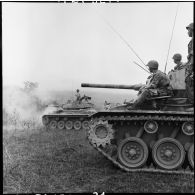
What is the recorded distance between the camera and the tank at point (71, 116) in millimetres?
22953

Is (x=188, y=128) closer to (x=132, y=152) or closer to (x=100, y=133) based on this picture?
(x=132, y=152)

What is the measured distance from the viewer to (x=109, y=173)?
31.3 ft

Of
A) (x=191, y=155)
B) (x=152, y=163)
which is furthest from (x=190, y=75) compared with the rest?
(x=152, y=163)

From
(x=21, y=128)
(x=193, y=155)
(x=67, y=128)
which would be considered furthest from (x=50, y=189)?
(x=67, y=128)

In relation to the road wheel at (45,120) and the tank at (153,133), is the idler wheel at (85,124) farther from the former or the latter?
the tank at (153,133)

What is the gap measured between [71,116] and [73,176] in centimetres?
1391

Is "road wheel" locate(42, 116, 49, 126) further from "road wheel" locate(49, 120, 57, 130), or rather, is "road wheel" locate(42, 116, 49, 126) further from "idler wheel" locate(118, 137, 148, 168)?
"idler wheel" locate(118, 137, 148, 168)

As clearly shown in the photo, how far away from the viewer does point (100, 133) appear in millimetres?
9914

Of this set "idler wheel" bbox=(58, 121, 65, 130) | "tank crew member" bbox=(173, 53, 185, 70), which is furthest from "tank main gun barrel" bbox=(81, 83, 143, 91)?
"idler wheel" bbox=(58, 121, 65, 130)

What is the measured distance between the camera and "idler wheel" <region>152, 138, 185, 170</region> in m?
→ 9.69

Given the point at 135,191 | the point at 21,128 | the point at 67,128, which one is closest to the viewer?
the point at 135,191

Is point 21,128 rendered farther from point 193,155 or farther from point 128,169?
point 193,155

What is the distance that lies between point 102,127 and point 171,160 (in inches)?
82.6

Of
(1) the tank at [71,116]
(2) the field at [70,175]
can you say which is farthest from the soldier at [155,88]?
(1) the tank at [71,116]
